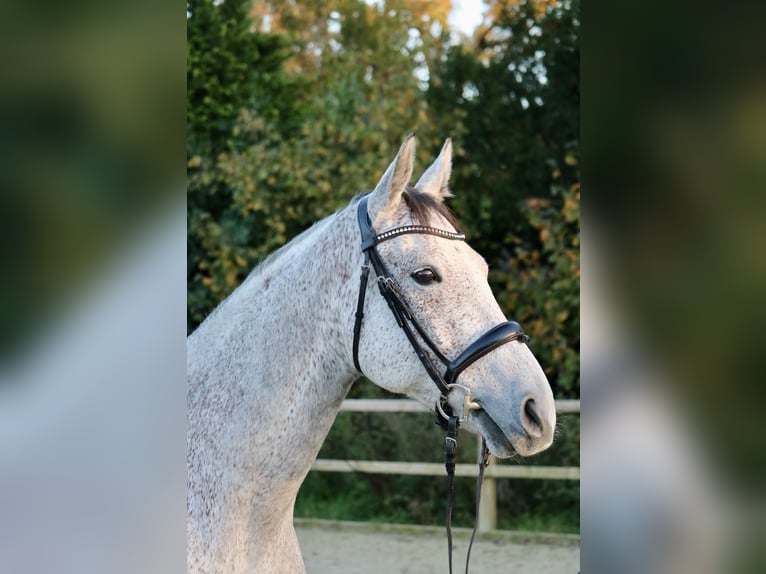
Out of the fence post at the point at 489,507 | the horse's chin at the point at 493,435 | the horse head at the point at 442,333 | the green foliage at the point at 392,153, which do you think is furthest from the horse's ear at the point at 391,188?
the fence post at the point at 489,507

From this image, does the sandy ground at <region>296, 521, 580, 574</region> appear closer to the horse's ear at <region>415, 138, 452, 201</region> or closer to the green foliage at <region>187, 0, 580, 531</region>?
the green foliage at <region>187, 0, 580, 531</region>

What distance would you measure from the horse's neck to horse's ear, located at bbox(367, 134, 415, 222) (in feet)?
0.27

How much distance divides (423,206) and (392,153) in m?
4.39

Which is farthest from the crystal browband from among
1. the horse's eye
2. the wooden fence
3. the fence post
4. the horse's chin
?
the fence post

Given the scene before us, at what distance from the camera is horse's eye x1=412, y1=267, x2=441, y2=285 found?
168 cm

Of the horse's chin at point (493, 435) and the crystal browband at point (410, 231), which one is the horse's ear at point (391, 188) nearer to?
the crystal browband at point (410, 231)

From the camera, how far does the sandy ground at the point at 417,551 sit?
4840 mm

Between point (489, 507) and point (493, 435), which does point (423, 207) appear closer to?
point (493, 435)

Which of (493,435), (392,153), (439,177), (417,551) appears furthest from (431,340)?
(392,153)

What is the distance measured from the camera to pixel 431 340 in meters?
1.65

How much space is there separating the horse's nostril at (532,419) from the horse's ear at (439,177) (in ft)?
2.20

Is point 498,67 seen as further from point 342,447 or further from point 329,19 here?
point 342,447
